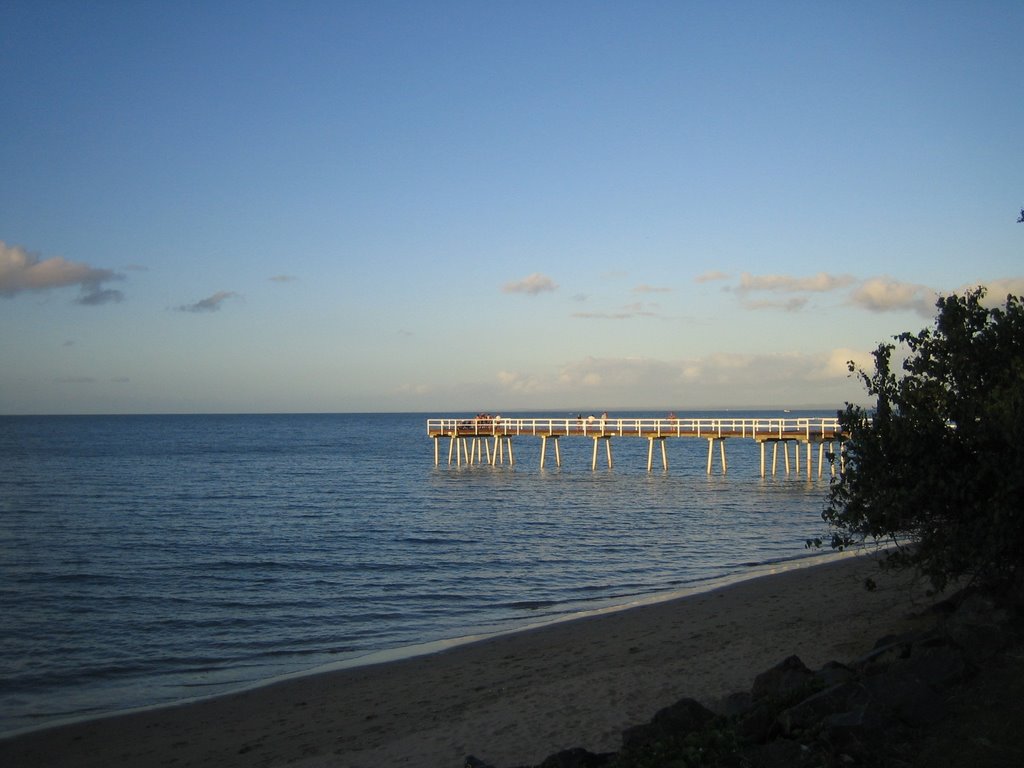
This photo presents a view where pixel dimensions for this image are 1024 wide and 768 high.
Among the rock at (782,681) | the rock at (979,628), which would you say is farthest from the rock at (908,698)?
the rock at (979,628)

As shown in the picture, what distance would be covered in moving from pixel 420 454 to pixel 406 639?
214 ft

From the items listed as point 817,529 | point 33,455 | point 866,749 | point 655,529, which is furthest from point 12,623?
point 33,455

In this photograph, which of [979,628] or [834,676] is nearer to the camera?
[834,676]

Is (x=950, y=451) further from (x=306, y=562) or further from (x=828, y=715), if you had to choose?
(x=306, y=562)

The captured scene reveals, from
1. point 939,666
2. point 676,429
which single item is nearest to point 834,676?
point 939,666

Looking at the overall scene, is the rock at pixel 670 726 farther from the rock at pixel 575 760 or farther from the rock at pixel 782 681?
the rock at pixel 782 681

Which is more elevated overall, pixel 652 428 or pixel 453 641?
pixel 652 428

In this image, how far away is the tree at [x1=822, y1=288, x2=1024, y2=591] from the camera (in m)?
10.0

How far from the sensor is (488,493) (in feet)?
141

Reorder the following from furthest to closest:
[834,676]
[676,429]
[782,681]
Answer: [676,429]
[782,681]
[834,676]

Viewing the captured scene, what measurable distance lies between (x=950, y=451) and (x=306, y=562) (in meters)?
17.6

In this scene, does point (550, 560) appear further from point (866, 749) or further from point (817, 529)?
point (866, 749)

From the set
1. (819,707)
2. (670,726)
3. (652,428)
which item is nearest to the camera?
(819,707)

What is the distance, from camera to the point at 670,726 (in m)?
7.61
